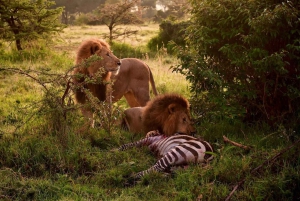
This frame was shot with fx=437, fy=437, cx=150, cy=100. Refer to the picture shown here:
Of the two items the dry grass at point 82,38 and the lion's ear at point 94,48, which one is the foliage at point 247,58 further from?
the dry grass at point 82,38

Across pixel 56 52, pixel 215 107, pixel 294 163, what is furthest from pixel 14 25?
pixel 294 163

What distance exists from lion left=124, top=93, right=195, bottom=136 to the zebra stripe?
0.34m

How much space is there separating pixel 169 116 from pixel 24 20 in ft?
23.8

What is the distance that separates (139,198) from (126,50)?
446 inches

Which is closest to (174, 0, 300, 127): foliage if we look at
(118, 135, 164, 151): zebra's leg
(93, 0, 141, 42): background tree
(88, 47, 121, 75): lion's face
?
(118, 135, 164, 151): zebra's leg

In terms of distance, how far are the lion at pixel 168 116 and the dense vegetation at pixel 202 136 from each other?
28 centimetres

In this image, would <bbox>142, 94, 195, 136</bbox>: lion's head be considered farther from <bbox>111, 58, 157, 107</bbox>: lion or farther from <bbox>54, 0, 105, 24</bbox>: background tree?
<bbox>54, 0, 105, 24</bbox>: background tree

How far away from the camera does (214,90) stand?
16.9 feet

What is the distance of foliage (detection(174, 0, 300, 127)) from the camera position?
471 cm

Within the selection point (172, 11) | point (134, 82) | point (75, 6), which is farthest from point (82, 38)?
point (75, 6)

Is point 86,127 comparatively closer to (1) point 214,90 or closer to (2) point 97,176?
(2) point 97,176

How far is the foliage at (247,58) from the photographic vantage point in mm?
4715

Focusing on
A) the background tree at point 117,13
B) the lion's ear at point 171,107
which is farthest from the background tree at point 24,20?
the lion's ear at point 171,107

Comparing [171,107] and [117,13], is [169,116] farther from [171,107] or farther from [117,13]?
[117,13]
